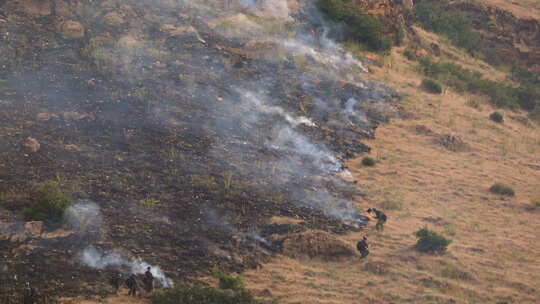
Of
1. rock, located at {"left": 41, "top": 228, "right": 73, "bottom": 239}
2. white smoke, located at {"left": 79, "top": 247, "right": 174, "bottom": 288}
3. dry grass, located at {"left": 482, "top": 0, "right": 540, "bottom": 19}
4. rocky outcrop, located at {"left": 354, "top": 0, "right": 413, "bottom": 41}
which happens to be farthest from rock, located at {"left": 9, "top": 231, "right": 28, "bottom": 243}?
dry grass, located at {"left": 482, "top": 0, "right": 540, "bottom": 19}

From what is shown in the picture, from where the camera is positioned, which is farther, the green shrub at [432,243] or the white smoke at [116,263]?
the green shrub at [432,243]

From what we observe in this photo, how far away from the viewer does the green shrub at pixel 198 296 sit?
299 inches

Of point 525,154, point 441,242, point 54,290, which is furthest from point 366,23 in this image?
point 54,290

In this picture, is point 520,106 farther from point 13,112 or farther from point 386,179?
point 13,112

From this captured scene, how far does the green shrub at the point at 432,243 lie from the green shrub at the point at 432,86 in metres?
12.4

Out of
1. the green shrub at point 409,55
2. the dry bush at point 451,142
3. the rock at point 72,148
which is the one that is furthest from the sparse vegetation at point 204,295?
the green shrub at point 409,55

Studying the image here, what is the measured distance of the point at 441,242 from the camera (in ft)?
36.2

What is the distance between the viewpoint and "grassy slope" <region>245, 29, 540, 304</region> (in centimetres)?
934

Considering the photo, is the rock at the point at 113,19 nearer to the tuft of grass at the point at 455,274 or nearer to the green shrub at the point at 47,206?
the green shrub at the point at 47,206

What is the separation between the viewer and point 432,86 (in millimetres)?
22109

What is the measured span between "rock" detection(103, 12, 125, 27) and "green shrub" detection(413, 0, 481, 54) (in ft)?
67.6

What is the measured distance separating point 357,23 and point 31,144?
17244mm

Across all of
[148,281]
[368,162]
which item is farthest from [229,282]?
[368,162]

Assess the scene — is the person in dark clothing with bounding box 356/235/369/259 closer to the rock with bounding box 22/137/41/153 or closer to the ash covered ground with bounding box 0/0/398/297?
the ash covered ground with bounding box 0/0/398/297
